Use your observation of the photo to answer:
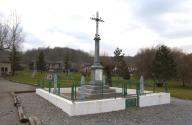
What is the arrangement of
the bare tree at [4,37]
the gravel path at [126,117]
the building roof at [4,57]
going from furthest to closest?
the building roof at [4,57], the bare tree at [4,37], the gravel path at [126,117]

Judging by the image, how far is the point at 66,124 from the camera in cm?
921

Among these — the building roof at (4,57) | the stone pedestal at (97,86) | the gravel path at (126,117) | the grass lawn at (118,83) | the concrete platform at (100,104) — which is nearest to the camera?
the gravel path at (126,117)

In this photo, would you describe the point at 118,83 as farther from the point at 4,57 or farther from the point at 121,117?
the point at 4,57

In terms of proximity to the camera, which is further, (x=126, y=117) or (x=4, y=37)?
(x=4, y=37)

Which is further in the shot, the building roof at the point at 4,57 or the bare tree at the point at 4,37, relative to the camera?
the building roof at the point at 4,57

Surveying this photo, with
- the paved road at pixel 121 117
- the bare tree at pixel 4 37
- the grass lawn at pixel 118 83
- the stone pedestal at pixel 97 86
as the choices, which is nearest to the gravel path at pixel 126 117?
the paved road at pixel 121 117

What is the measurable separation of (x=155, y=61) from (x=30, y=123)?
36721 mm

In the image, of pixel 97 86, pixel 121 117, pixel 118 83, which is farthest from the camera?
pixel 118 83

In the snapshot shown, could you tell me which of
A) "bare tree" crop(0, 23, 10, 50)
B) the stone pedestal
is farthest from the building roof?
the stone pedestal

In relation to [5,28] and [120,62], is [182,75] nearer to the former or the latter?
[120,62]

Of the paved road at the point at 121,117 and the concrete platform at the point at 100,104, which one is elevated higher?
the concrete platform at the point at 100,104

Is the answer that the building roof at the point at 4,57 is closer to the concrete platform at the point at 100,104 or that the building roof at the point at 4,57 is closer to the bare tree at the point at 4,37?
Result: the bare tree at the point at 4,37

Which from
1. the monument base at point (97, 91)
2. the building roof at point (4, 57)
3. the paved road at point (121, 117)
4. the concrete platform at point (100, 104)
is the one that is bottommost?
the paved road at point (121, 117)

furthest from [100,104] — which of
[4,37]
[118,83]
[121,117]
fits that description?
[4,37]
